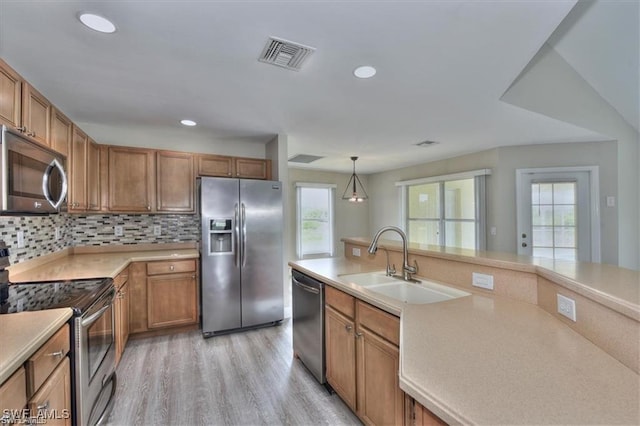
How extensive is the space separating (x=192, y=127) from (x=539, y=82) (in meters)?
3.61

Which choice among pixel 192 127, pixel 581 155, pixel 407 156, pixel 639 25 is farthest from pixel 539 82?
pixel 192 127

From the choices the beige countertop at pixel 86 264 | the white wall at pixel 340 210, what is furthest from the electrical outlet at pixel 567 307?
the white wall at pixel 340 210

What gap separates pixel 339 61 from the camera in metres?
1.92

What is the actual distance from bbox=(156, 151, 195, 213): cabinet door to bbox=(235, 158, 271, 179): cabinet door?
1.89 feet

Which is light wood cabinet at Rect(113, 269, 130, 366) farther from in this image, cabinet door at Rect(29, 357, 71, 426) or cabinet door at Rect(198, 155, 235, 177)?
cabinet door at Rect(198, 155, 235, 177)

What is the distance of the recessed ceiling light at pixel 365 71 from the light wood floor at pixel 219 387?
91.4 inches

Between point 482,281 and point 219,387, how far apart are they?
2048 mm

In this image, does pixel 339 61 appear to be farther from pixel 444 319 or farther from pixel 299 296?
pixel 299 296

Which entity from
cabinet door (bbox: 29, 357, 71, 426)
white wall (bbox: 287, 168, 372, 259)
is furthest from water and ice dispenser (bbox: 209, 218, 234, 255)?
white wall (bbox: 287, 168, 372, 259)

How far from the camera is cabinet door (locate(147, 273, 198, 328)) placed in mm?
3127

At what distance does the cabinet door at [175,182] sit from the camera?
11.3 ft

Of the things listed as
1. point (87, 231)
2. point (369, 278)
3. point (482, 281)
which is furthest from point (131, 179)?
point (482, 281)

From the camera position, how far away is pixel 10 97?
1.85 metres

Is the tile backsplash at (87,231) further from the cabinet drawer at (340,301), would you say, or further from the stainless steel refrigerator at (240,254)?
the cabinet drawer at (340,301)
